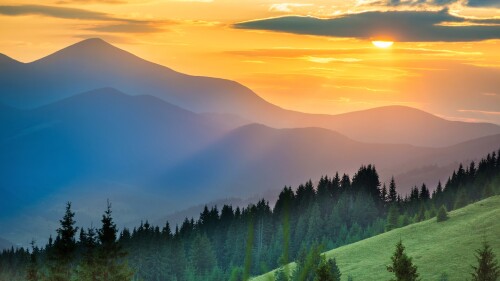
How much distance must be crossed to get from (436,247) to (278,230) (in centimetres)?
6785

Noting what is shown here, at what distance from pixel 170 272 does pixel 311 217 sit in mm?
31967

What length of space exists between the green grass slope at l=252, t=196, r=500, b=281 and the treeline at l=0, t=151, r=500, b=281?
49.8ft

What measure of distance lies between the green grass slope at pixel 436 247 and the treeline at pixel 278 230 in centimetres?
1517

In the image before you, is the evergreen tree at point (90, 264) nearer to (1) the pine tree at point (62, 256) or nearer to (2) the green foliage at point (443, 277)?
(1) the pine tree at point (62, 256)

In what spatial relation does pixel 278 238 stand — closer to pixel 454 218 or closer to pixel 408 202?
pixel 408 202

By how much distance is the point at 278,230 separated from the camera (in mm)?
168250

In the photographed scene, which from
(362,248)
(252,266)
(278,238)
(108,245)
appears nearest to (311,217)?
(278,238)

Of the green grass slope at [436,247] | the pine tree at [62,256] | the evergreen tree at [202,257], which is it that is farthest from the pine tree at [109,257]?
the evergreen tree at [202,257]

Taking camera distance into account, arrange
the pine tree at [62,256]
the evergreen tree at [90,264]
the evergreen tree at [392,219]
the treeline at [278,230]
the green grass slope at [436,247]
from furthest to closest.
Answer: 1. the treeline at [278,230]
2. the evergreen tree at [392,219]
3. the green grass slope at [436,247]
4. the pine tree at [62,256]
5. the evergreen tree at [90,264]

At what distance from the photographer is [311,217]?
166 metres

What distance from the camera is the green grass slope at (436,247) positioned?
93375 mm

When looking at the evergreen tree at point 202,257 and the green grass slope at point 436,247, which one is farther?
the evergreen tree at point 202,257

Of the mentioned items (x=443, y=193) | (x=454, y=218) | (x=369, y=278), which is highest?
(x=443, y=193)

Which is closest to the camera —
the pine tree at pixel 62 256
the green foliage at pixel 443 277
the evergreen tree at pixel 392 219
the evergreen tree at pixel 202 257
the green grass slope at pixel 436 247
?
the pine tree at pixel 62 256
